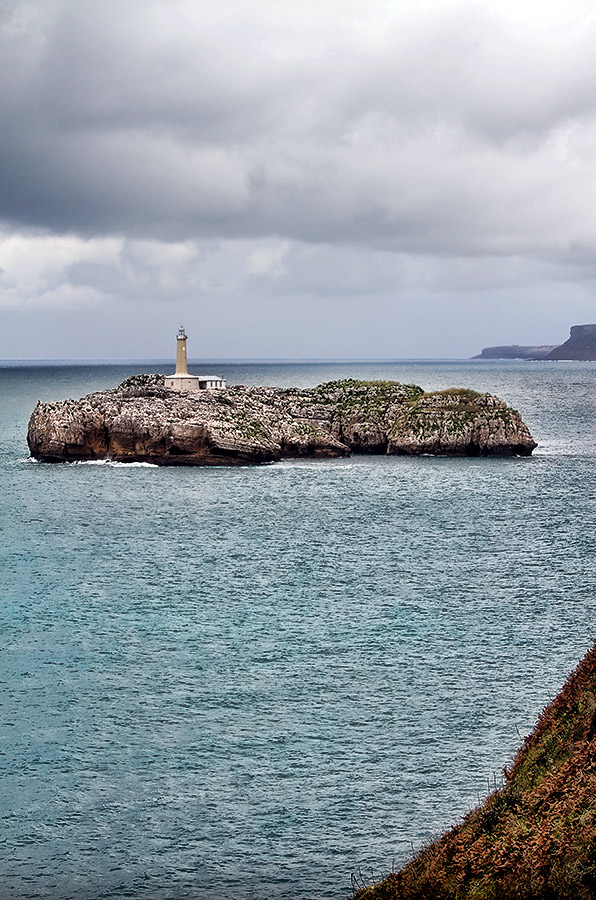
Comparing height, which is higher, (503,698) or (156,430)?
(156,430)

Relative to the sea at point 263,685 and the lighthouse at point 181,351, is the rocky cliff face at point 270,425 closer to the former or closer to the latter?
the lighthouse at point 181,351

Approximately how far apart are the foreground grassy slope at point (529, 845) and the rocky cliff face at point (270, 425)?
78151 mm

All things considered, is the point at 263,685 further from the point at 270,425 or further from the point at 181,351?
the point at 181,351

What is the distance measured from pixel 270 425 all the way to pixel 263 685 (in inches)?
2932

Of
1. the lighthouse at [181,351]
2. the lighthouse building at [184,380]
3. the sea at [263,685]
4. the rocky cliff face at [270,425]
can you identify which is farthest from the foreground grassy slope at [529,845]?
the lighthouse at [181,351]

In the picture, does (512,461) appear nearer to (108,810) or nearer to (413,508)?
(413,508)

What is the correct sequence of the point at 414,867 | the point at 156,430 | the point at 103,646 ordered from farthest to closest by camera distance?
the point at 156,430
the point at 103,646
the point at 414,867

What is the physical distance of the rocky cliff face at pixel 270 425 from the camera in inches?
3912

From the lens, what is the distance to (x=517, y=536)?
2422 inches

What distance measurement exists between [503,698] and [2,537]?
3928 cm

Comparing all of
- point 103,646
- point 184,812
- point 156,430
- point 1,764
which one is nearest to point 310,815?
point 184,812

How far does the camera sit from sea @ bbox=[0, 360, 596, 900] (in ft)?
78.2

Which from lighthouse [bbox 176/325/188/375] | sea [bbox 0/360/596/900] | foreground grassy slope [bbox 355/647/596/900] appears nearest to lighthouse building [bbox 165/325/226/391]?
lighthouse [bbox 176/325/188/375]

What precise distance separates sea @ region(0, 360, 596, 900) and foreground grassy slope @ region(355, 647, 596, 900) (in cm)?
330
